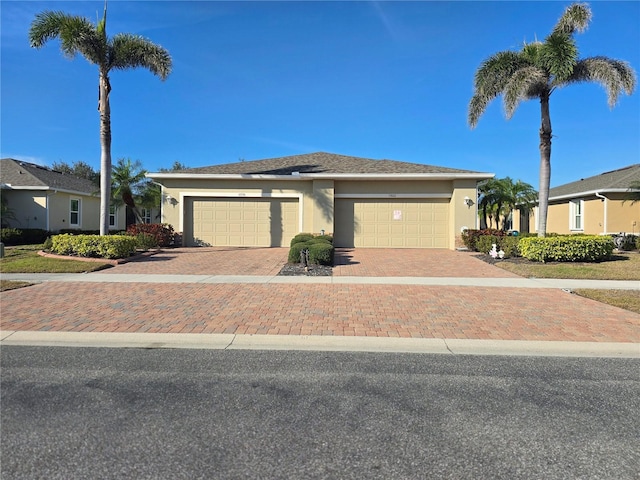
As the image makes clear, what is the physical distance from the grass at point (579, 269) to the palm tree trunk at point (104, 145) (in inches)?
562

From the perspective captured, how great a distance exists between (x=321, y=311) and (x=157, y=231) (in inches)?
534

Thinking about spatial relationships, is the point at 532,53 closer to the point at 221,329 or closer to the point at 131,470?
the point at 221,329

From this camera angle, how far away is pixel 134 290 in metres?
9.18

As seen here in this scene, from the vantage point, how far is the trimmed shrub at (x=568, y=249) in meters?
13.7

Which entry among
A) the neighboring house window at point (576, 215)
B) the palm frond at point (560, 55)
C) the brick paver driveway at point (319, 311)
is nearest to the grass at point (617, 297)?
the brick paver driveway at point (319, 311)

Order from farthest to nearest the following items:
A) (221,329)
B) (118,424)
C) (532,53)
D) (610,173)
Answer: (610,173), (532,53), (221,329), (118,424)

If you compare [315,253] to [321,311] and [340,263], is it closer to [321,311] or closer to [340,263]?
[340,263]

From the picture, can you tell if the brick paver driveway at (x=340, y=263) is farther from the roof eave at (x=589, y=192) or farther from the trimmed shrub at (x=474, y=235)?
the roof eave at (x=589, y=192)

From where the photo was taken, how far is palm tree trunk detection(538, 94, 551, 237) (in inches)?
601

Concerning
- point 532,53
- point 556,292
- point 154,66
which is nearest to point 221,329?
point 556,292

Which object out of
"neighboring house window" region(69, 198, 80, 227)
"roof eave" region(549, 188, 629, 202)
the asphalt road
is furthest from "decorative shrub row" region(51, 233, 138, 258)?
"roof eave" region(549, 188, 629, 202)

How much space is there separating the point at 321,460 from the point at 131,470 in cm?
131

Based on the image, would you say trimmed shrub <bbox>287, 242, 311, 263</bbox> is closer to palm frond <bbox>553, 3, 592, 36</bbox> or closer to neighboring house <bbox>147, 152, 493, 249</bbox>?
neighboring house <bbox>147, 152, 493, 249</bbox>

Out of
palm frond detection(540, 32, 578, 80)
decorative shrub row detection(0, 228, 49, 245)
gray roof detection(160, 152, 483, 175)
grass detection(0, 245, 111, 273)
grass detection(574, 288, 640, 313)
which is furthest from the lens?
decorative shrub row detection(0, 228, 49, 245)
